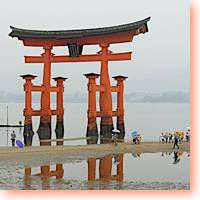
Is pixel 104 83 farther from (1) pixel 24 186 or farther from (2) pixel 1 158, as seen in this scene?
(1) pixel 24 186

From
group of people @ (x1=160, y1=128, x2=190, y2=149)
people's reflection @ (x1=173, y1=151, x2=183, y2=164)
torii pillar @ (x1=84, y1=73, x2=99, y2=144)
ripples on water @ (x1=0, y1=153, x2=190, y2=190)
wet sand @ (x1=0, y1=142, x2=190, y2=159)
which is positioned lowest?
ripples on water @ (x1=0, y1=153, x2=190, y2=190)

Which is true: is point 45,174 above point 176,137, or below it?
below

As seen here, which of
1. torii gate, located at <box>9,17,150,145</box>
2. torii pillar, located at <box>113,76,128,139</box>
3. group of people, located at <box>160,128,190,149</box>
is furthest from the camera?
torii pillar, located at <box>113,76,128,139</box>

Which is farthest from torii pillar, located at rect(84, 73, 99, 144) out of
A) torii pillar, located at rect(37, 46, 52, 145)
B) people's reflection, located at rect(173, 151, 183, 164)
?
people's reflection, located at rect(173, 151, 183, 164)

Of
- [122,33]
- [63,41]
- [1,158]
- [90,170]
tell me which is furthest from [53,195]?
[63,41]

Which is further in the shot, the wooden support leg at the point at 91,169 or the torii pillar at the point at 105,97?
the torii pillar at the point at 105,97

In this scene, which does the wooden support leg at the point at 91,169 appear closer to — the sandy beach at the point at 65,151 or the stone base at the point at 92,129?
the sandy beach at the point at 65,151

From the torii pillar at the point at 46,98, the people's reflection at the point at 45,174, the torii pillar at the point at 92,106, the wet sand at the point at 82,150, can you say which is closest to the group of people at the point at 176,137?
the wet sand at the point at 82,150

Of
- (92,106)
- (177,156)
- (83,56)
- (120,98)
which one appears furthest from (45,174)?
(120,98)

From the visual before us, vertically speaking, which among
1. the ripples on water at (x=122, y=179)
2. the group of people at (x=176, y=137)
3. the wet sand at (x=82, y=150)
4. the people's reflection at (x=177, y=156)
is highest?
the group of people at (x=176, y=137)

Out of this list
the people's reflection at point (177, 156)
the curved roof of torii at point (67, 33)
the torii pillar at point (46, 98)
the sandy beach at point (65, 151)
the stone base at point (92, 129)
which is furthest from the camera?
the torii pillar at point (46, 98)

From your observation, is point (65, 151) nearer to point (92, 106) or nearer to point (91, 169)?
point (91, 169)

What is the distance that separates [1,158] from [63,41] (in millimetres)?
10939

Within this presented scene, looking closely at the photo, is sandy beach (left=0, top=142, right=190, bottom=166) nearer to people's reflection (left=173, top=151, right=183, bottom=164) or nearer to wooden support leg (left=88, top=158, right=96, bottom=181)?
people's reflection (left=173, top=151, right=183, bottom=164)
